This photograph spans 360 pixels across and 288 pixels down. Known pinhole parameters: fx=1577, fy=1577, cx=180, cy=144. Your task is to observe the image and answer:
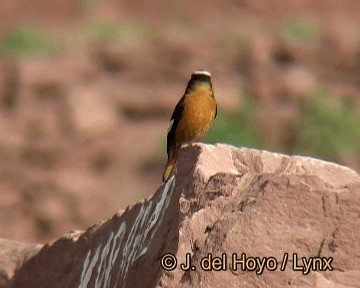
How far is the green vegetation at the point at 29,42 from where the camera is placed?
26875 mm

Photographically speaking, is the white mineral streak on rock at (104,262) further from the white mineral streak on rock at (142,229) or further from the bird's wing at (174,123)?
the bird's wing at (174,123)

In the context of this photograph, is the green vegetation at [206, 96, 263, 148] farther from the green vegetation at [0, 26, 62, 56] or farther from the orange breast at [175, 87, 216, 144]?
the orange breast at [175, 87, 216, 144]

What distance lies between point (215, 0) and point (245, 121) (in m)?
7.71

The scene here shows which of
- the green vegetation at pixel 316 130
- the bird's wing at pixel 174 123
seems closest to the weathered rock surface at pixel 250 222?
the bird's wing at pixel 174 123

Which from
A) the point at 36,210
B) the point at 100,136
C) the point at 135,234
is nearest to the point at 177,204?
the point at 135,234

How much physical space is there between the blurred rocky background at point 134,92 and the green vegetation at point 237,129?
1.2 inches

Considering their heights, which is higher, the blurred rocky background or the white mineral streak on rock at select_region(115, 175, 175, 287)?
the white mineral streak on rock at select_region(115, 175, 175, 287)

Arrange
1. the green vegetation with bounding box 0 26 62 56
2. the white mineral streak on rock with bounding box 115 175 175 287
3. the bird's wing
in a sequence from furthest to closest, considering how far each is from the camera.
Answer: the green vegetation with bounding box 0 26 62 56
the bird's wing
the white mineral streak on rock with bounding box 115 175 175 287

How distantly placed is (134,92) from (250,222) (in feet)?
59.4

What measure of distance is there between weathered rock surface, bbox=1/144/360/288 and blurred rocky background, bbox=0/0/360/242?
12.6 metres

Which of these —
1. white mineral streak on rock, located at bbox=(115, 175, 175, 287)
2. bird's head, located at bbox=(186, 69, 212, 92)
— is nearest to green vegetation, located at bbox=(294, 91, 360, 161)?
bird's head, located at bbox=(186, 69, 212, 92)

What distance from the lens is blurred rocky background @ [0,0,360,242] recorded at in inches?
859

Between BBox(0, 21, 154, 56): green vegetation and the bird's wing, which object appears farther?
BBox(0, 21, 154, 56): green vegetation

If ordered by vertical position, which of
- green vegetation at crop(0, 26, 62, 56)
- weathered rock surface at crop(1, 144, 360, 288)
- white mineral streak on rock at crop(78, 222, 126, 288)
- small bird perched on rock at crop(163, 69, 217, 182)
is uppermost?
weathered rock surface at crop(1, 144, 360, 288)
